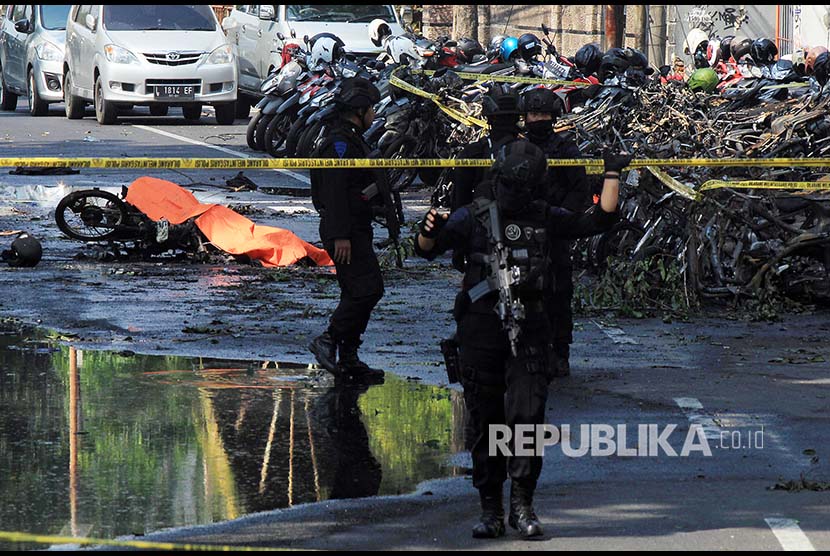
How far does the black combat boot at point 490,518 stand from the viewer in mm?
6371

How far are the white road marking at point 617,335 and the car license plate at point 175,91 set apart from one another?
14.1m

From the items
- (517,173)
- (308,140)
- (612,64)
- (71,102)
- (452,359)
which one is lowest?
(452,359)

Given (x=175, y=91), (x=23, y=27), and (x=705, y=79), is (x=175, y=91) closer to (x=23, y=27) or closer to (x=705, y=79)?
(x=23, y=27)

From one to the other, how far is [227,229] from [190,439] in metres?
6.00

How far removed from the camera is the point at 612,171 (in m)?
6.91

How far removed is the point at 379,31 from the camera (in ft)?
74.2

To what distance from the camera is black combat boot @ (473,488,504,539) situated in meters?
6.37

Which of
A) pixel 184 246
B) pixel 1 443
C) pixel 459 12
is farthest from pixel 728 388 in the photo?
pixel 459 12

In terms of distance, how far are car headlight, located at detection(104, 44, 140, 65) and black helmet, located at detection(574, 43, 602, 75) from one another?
846 cm

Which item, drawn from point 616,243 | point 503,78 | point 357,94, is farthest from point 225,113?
point 357,94

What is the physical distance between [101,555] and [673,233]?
7.01 metres

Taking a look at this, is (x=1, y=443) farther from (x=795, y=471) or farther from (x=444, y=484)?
(x=795, y=471)

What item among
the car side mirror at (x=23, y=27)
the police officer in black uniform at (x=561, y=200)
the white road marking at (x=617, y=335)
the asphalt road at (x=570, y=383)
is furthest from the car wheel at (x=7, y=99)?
the police officer in black uniform at (x=561, y=200)

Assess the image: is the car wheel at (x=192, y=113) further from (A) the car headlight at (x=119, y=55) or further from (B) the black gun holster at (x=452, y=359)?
(B) the black gun holster at (x=452, y=359)
